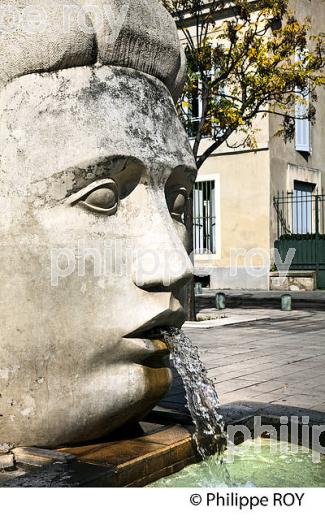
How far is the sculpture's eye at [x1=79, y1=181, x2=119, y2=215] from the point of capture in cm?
302

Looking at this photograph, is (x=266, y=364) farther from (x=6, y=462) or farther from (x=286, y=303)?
(x=286, y=303)

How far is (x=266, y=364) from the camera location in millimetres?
7051

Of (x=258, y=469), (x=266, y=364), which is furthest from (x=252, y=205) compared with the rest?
(x=258, y=469)

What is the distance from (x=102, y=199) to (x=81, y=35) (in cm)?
78

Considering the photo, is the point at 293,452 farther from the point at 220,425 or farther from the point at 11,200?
the point at 11,200

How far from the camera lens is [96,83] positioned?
10.2 ft

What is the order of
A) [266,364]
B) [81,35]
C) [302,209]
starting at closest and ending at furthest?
[81,35]
[266,364]
[302,209]

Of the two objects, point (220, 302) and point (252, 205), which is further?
point (252, 205)

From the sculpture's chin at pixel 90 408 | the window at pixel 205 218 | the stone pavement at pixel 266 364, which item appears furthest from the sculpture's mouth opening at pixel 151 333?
the window at pixel 205 218

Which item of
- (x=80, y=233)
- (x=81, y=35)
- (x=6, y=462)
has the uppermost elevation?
(x=81, y=35)

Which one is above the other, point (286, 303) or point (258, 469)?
point (286, 303)

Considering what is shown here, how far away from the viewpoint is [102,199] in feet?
9.96

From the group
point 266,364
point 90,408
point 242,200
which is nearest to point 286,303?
point 242,200

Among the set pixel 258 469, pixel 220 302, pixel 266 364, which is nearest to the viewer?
pixel 258 469
